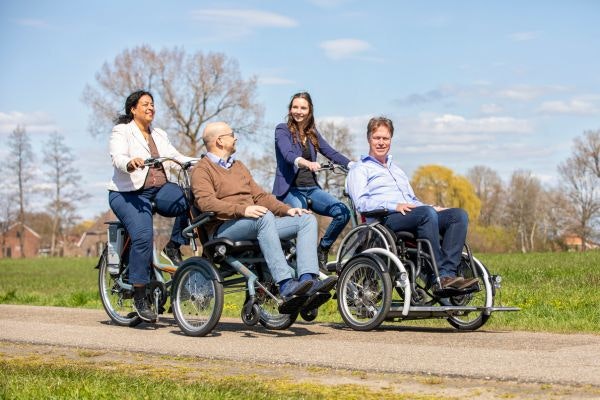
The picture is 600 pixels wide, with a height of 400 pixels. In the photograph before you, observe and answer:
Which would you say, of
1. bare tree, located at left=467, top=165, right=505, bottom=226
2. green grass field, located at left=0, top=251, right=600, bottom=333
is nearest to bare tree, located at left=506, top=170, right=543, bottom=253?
bare tree, located at left=467, top=165, right=505, bottom=226

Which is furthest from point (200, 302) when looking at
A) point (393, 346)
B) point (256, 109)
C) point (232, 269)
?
point (256, 109)

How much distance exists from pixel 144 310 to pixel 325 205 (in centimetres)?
182

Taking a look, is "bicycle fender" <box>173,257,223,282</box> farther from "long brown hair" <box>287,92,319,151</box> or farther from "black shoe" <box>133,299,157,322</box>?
"long brown hair" <box>287,92,319,151</box>

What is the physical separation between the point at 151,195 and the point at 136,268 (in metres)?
0.65

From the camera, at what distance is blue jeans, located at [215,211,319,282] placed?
304 inches

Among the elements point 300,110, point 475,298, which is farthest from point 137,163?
point 475,298

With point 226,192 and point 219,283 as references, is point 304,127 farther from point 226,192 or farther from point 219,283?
point 219,283

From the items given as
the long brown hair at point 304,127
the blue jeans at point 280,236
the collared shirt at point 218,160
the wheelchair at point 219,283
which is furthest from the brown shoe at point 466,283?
the long brown hair at point 304,127

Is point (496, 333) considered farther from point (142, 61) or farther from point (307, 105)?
point (142, 61)

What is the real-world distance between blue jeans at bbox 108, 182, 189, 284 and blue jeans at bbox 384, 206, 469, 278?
83.8 inches

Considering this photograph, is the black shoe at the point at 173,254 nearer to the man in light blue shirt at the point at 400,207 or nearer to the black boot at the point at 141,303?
the black boot at the point at 141,303

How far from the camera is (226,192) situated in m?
8.19

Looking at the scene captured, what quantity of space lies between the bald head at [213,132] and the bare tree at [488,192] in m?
83.0

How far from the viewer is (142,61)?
54656 mm
